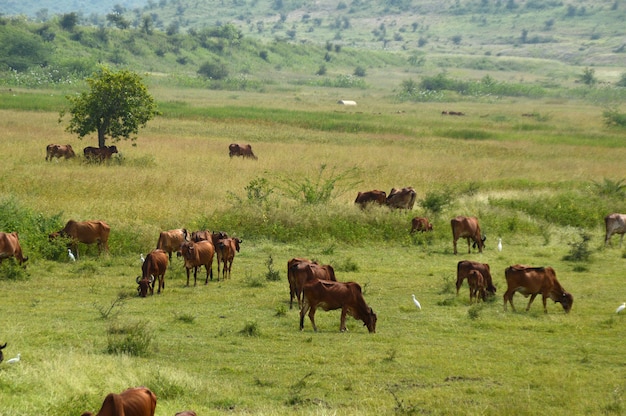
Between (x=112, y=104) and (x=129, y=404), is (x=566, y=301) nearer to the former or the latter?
(x=129, y=404)

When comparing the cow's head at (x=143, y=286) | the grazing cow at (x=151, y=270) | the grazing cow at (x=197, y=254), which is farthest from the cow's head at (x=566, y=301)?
the cow's head at (x=143, y=286)

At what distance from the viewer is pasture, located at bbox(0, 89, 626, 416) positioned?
38.0ft

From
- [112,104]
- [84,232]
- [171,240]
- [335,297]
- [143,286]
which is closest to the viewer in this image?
[335,297]

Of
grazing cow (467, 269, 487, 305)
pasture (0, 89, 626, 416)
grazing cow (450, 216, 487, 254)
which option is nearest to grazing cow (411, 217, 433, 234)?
pasture (0, 89, 626, 416)

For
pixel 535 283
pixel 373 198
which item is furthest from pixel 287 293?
pixel 373 198

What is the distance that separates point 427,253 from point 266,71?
10732 centimetres

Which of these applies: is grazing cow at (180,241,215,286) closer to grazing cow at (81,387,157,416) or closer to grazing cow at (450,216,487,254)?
grazing cow at (450,216,487,254)

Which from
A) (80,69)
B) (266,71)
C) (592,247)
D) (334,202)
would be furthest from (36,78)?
(592,247)

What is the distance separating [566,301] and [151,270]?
26.9 ft

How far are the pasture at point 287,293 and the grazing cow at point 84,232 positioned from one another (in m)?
0.47

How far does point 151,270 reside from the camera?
17.9 metres

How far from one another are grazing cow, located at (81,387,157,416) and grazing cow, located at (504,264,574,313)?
9.50m

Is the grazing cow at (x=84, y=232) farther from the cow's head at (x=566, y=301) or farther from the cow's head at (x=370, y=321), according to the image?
the cow's head at (x=566, y=301)

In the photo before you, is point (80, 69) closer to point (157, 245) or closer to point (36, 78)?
point (36, 78)
